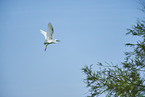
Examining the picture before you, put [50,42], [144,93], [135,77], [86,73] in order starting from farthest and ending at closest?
1. [86,73]
2. [135,77]
3. [144,93]
4. [50,42]

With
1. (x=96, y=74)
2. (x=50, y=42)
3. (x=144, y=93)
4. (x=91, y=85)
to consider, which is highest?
(x=50, y=42)

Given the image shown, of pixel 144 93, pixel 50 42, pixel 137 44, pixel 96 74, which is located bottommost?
pixel 144 93

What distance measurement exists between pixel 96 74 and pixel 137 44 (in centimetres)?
236

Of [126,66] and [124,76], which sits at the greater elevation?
[126,66]

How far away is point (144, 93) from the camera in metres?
6.79

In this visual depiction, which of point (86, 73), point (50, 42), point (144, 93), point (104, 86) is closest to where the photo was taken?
point (50, 42)

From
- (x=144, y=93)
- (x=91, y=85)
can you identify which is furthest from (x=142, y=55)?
(x=91, y=85)

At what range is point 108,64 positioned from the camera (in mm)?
8125

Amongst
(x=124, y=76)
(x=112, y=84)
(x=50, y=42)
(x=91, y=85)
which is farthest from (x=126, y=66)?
(x=50, y=42)

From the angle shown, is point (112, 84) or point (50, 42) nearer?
point (50, 42)

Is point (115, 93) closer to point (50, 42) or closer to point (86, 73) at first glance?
point (86, 73)

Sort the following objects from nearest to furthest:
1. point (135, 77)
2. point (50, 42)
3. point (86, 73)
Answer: point (50, 42), point (135, 77), point (86, 73)

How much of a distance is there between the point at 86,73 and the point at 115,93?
66.3 inches

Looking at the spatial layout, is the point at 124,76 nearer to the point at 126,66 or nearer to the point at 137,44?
the point at 126,66
